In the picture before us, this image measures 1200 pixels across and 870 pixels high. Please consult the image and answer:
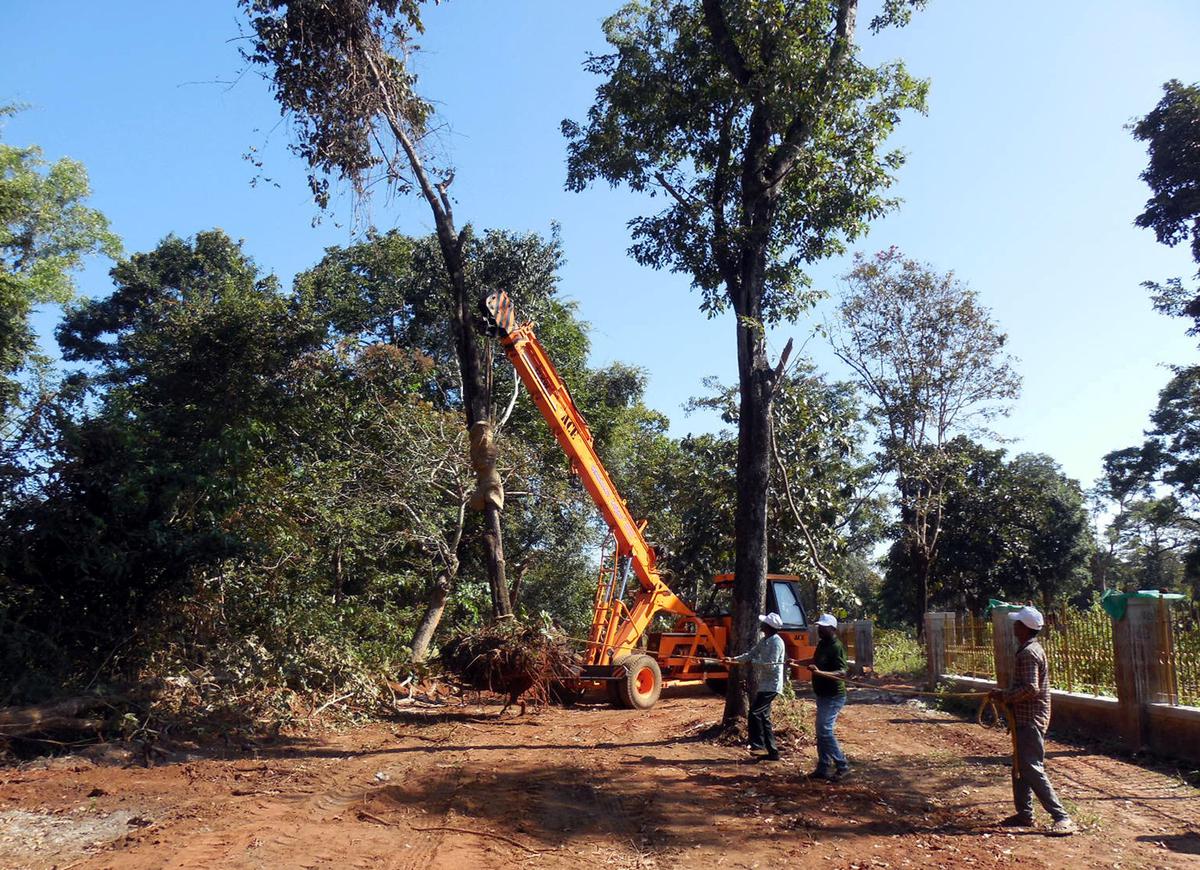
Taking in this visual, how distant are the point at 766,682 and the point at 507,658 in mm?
3980

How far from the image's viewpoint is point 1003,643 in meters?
14.0

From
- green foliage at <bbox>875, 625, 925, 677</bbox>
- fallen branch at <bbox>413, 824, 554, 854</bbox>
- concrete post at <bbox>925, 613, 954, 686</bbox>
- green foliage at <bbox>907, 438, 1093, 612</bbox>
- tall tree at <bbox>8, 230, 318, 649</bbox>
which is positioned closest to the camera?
fallen branch at <bbox>413, 824, 554, 854</bbox>

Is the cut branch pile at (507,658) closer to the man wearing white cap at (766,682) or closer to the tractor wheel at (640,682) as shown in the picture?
the tractor wheel at (640,682)

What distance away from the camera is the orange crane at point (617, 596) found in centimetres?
1450

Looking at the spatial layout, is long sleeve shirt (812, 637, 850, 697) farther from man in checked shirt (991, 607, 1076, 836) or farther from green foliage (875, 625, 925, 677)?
green foliage (875, 625, 925, 677)

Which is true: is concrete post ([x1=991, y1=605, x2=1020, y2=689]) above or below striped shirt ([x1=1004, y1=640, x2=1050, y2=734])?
above

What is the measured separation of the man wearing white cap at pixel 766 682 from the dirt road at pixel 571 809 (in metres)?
0.36

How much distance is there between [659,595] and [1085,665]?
685 centimetres

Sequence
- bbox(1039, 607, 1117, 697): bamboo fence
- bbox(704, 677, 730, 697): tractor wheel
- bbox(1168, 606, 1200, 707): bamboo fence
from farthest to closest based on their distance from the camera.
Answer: bbox(704, 677, 730, 697): tractor wheel < bbox(1039, 607, 1117, 697): bamboo fence < bbox(1168, 606, 1200, 707): bamboo fence

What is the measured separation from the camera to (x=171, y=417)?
14945mm

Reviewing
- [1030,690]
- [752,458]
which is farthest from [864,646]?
[1030,690]

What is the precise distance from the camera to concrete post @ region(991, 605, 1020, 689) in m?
13.7

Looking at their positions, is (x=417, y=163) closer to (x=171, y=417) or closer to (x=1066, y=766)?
(x=171, y=417)

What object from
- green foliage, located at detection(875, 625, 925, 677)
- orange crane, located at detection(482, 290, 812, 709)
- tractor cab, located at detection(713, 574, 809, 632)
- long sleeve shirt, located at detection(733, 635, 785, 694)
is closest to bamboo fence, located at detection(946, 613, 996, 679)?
tractor cab, located at detection(713, 574, 809, 632)
